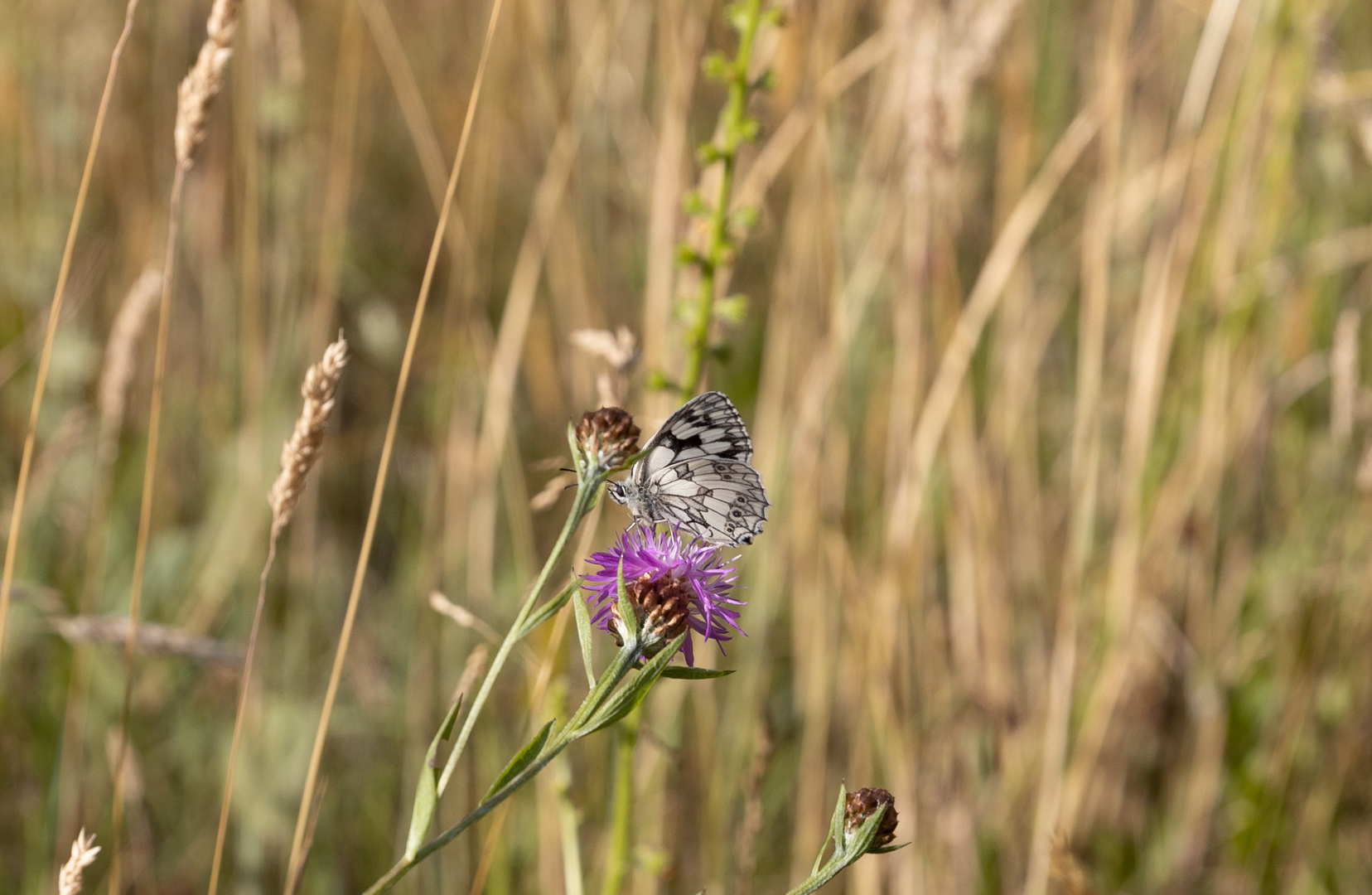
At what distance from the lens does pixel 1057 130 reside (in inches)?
141

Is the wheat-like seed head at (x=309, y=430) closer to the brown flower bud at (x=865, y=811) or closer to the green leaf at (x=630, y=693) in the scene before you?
the green leaf at (x=630, y=693)

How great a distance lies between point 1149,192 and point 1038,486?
920mm

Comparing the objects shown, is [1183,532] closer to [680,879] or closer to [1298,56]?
[1298,56]

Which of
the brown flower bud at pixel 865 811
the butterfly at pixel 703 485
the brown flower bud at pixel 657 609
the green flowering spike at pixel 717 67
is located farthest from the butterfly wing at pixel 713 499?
the green flowering spike at pixel 717 67

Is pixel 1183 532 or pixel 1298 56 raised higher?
pixel 1298 56

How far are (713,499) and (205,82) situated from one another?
2.48 ft

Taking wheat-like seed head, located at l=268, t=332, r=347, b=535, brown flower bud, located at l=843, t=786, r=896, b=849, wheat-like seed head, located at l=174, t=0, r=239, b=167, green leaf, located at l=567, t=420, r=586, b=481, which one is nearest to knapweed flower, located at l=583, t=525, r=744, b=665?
green leaf, located at l=567, t=420, r=586, b=481

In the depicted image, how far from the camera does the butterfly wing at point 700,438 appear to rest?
128 centimetres

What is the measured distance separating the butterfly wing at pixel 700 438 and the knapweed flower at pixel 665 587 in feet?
0.27

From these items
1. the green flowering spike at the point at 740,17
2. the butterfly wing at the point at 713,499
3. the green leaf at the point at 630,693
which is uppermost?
the green flowering spike at the point at 740,17

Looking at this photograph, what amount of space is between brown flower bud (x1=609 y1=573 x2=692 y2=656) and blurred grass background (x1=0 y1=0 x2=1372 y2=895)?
650 mm

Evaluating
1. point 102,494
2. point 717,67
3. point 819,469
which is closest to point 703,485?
point 717,67

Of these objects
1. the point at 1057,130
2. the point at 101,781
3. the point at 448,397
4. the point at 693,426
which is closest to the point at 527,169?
the point at 448,397

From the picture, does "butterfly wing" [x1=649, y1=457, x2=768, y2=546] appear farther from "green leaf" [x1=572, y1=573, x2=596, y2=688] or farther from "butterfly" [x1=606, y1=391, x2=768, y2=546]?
"green leaf" [x1=572, y1=573, x2=596, y2=688]
